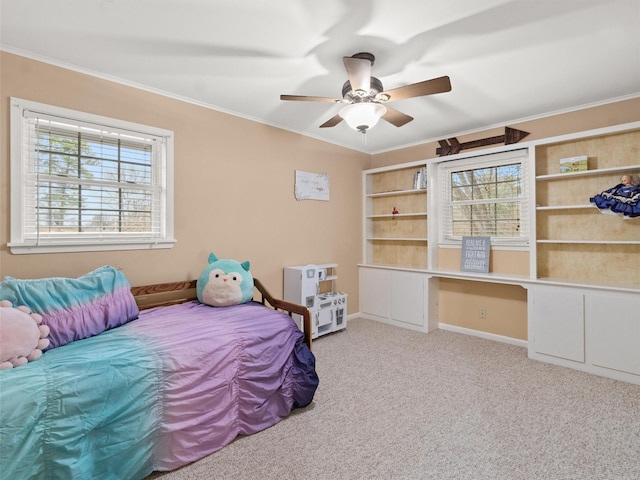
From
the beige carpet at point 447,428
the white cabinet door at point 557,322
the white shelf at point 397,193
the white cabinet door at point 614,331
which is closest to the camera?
the beige carpet at point 447,428

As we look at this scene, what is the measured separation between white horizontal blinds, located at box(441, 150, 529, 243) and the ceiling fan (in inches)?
73.4

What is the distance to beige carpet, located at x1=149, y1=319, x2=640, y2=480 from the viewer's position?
1722 millimetres

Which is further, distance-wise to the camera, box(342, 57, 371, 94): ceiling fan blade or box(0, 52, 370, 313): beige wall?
box(0, 52, 370, 313): beige wall

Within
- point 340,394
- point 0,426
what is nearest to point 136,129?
point 0,426

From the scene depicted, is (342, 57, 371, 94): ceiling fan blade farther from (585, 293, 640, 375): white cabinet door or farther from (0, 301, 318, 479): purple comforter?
(585, 293, 640, 375): white cabinet door

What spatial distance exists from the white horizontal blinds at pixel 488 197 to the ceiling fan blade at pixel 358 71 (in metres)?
2.32

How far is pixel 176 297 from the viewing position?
294cm

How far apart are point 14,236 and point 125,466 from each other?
68.3 inches

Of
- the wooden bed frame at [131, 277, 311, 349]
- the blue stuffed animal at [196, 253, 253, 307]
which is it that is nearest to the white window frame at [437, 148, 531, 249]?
the wooden bed frame at [131, 277, 311, 349]

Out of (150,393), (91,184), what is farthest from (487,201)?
(91,184)

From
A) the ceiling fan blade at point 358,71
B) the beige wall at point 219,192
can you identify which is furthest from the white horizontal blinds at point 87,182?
the ceiling fan blade at point 358,71

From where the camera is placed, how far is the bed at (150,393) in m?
1.40

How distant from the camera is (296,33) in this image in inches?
79.0

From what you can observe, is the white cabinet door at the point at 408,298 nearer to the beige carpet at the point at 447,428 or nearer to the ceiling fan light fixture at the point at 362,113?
the beige carpet at the point at 447,428
